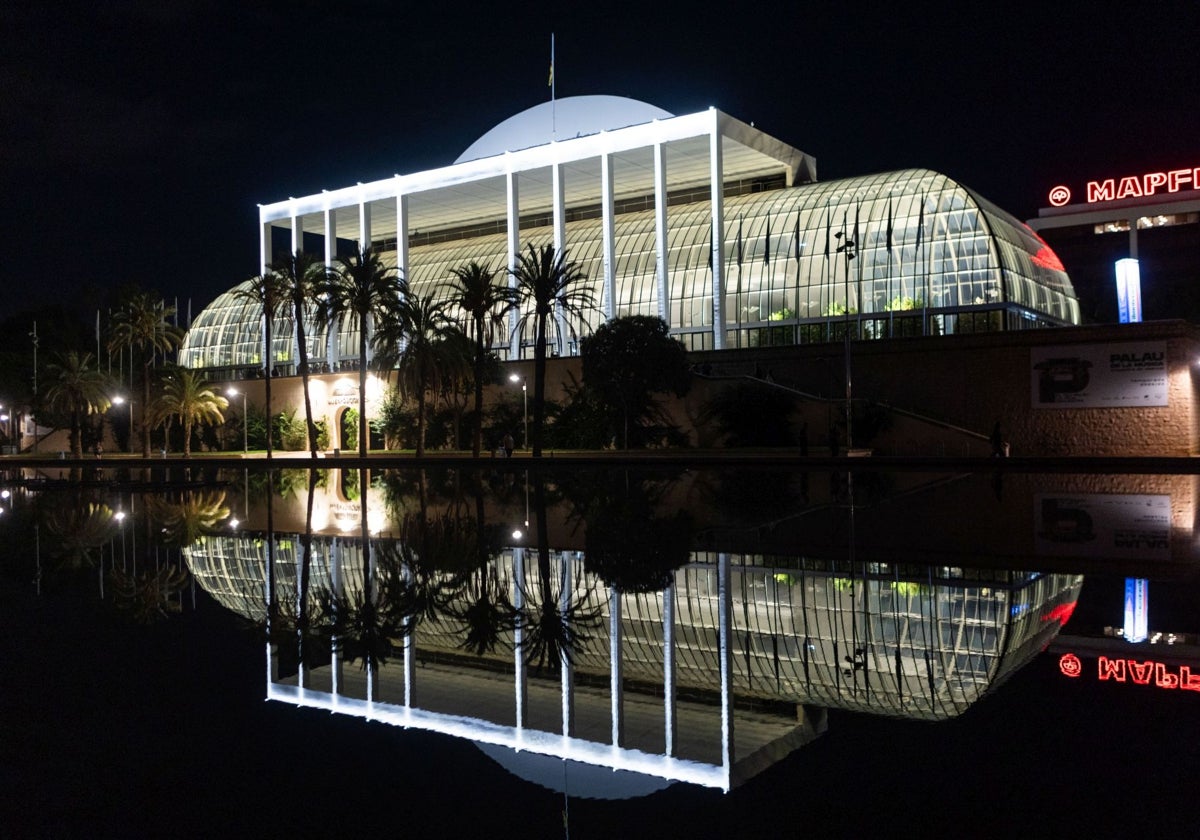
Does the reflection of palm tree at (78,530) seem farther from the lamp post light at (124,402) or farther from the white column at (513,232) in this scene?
the lamp post light at (124,402)

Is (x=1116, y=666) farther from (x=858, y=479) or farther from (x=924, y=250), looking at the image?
(x=924, y=250)

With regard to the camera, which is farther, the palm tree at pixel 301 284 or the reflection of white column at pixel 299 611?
the palm tree at pixel 301 284

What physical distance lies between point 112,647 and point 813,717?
6481 mm

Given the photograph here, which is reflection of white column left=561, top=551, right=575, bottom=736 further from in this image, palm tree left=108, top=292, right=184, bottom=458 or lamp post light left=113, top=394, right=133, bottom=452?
lamp post light left=113, top=394, right=133, bottom=452

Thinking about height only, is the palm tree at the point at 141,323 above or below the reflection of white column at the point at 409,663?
above

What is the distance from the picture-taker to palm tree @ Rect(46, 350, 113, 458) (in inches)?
3129

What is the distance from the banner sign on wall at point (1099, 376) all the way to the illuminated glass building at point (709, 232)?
648 centimetres

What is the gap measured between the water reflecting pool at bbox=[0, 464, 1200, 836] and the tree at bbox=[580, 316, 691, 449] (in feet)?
107

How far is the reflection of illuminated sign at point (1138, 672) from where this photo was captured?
7777 millimetres

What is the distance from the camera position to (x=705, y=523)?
786 inches

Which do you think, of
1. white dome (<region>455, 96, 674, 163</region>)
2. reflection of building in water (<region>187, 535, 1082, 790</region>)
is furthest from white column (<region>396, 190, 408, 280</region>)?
reflection of building in water (<region>187, 535, 1082, 790</region>)

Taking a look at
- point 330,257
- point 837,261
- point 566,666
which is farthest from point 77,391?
point 566,666

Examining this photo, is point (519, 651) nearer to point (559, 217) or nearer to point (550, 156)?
point (559, 217)

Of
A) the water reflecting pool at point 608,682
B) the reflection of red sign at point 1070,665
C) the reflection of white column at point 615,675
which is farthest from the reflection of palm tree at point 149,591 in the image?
the reflection of red sign at point 1070,665
